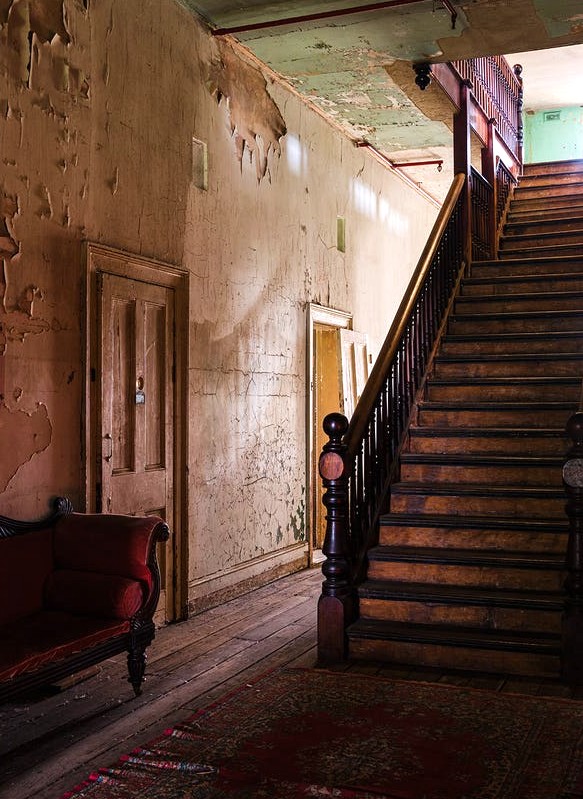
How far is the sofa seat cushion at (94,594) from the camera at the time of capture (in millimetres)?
3744

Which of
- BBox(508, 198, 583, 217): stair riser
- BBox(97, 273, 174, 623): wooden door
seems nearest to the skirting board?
BBox(97, 273, 174, 623): wooden door

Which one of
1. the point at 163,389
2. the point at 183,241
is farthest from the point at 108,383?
the point at 183,241

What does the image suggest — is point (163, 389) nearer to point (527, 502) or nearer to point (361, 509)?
point (361, 509)

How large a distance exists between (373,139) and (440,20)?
8.57 feet

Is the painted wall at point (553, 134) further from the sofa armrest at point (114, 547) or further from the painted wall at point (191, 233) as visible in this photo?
the sofa armrest at point (114, 547)

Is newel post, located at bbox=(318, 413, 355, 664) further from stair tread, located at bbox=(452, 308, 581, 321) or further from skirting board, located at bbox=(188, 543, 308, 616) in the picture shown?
stair tread, located at bbox=(452, 308, 581, 321)

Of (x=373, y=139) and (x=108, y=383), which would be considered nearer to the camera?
(x=108, y=383)

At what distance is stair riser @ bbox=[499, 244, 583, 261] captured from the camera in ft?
24.8

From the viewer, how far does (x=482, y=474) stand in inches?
201

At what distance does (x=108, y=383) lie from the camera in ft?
14.9

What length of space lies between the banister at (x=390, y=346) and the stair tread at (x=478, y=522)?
2.03 feet

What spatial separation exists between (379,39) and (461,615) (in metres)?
4.00

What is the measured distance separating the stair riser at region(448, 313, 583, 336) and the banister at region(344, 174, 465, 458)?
2.25 ft

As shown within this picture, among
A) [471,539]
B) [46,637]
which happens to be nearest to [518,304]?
[471,539]
